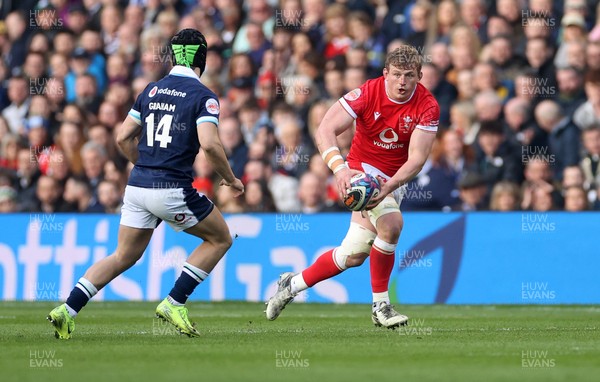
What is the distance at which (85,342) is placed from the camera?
9.39 metres

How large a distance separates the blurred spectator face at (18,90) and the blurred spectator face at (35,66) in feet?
0.55

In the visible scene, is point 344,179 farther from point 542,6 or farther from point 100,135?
point 100,135

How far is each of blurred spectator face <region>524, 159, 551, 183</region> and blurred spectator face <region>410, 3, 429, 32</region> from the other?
315 cm

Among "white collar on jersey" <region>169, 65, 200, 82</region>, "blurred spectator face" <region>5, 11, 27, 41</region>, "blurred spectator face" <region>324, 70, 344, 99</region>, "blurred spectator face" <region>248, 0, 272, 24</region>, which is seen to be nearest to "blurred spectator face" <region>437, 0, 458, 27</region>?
"blurred spectator face" <region>324, 70, 344, 99</region>

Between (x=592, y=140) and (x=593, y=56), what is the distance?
4.35 feet

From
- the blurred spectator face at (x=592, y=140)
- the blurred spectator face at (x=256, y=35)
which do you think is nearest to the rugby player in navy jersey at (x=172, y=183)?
the blurred spectator face at (x=592, y=140)

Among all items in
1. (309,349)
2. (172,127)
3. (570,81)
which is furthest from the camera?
(570,81)

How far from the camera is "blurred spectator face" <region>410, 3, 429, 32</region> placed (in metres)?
17.8

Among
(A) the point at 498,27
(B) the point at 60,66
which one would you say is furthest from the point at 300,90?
(B) the point at 60,66

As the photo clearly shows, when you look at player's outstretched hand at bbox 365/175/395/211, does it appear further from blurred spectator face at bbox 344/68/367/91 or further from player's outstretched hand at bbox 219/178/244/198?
blurred spectator face at bbox 344/68/367/91

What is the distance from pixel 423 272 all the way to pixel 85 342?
22.2ft

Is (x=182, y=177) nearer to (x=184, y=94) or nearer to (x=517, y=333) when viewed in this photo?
(x=184, y=94)

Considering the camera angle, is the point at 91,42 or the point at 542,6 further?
the point at 91,42

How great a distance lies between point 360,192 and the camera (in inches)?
410
